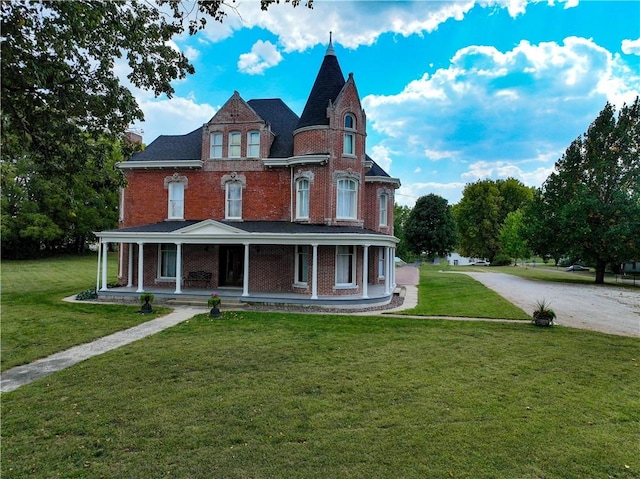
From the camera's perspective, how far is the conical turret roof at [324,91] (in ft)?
59.5

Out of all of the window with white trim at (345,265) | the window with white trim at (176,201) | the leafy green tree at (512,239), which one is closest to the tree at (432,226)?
the leafy green tree at (512,239)

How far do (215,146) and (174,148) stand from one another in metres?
2.96

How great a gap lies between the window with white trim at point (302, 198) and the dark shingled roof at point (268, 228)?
622 millimetres

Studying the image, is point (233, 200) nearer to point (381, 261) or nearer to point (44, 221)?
point (381, 261)

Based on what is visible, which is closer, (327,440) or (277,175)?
(327,440)

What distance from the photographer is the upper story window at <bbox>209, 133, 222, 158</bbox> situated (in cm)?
1928

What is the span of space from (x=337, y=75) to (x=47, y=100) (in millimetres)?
15597

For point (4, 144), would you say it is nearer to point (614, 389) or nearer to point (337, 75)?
point (614, 389)

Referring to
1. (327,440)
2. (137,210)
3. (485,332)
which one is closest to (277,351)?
(327,440)

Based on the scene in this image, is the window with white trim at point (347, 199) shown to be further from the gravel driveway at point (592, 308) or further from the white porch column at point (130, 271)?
the white porch column at point (130, 271)

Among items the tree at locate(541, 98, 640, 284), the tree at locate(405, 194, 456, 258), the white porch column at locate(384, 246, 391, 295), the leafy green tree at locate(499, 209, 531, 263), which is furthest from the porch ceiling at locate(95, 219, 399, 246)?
the leafy green tree at locate(499, 209, 531, 263)

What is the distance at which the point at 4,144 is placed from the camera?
604 centimetres

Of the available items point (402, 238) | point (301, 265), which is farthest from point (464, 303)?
point (402, 238)

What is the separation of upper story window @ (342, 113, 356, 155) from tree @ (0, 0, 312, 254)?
1140 cm
